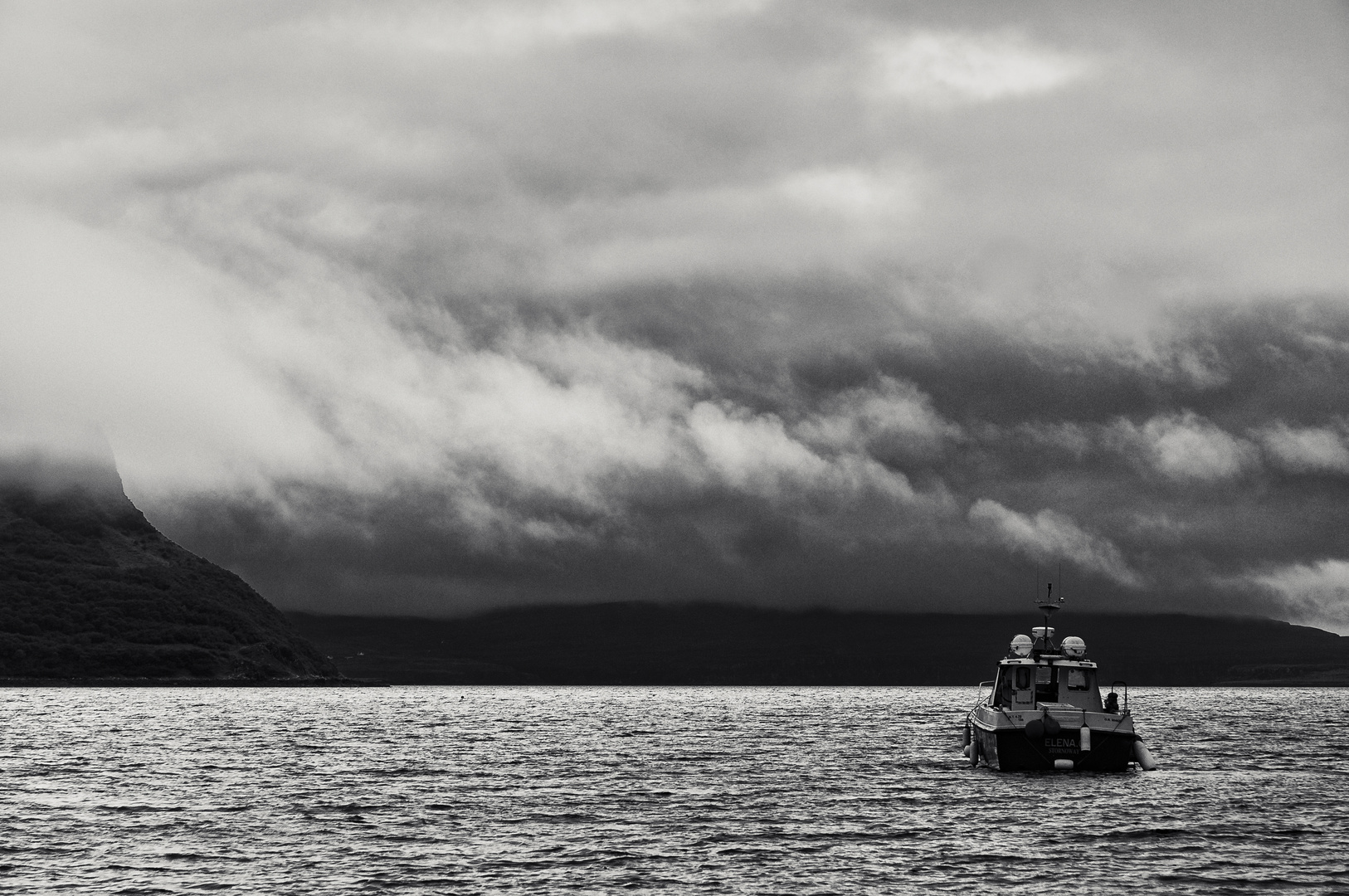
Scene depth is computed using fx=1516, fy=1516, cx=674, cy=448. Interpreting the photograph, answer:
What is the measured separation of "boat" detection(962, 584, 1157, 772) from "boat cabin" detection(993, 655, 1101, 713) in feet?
0.17

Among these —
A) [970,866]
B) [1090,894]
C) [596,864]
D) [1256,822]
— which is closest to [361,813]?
[596,864]

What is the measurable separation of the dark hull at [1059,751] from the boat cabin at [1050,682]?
366 cm

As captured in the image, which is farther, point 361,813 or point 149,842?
point 361,813

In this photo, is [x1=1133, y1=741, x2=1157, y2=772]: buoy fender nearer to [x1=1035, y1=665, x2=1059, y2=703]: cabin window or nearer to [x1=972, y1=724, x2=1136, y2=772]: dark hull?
[x1=972, y1=724, x2=1136, y2=772]: dark hull

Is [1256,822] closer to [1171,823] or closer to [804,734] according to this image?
[1171,823]

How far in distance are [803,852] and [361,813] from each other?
82.0 ft

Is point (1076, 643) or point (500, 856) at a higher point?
point (1076, 643)

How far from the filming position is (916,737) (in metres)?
161

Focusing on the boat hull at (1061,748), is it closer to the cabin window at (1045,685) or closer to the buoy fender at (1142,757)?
the cabin window at (1045,685)

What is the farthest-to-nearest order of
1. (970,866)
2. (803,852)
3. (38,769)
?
(38,769) < (803,852) < (970,866)

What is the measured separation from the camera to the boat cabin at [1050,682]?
95.9 m

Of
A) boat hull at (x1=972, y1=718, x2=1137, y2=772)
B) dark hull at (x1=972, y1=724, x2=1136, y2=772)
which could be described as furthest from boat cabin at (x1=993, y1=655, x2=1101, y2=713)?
dark hull at (x1=972, y1=724, x2=1136, y2=772)

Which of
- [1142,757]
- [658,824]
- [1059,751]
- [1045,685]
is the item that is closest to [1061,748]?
[1059,751]

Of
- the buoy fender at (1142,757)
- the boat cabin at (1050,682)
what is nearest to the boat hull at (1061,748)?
the boat cabin at (1050,682)
